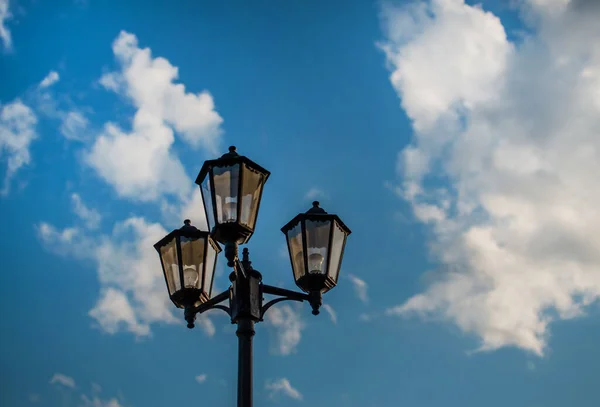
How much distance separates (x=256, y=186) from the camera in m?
6.95

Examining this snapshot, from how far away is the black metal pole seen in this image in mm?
6426

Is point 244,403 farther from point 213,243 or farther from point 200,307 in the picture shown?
point 213,243

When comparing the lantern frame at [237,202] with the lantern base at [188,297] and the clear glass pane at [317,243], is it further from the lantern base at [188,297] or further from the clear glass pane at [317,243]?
the lantern base at [188,297]

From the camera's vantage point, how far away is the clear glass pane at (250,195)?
267 inches

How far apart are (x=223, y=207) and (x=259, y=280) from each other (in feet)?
3.05

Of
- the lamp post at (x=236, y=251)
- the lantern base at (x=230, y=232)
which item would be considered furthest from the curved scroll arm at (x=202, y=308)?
the lantern base at (x=230, y=232)

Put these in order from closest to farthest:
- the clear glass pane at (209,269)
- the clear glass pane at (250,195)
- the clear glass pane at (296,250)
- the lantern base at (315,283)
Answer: the clear glass pane at (250,195) → the lantern base at (315,283) → the clear glass pane at (296,250) → the clear glass pane at (209,269)

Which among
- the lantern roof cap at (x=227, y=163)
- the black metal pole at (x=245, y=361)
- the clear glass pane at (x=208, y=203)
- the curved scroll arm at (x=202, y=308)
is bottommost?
the black metal pole at (x=245, y=361)

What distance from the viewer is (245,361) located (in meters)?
6.63

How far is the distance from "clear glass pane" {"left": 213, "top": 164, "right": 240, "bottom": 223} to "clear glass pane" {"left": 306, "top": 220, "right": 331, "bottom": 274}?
93 cm

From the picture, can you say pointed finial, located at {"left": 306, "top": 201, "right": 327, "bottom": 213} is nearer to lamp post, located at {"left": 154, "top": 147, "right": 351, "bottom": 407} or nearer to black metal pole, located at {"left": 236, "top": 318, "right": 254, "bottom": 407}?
lamp post, located at {"left": 154, "top": 147, "right": 351, "bottom": 407}

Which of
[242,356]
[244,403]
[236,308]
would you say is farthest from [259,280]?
[244,403]

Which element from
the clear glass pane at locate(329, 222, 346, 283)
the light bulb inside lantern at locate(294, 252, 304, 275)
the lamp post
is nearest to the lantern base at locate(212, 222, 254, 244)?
the lamp post

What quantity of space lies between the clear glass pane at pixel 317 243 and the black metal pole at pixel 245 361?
2.95 ft
